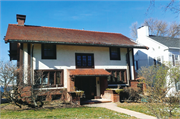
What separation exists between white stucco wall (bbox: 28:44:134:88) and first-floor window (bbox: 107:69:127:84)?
40 centimetres

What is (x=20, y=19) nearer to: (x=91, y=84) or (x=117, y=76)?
(x=91, y=84)

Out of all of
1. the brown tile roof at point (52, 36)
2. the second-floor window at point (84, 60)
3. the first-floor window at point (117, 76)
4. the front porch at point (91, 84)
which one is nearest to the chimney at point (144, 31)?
the brown tile roof at point (52, 36)

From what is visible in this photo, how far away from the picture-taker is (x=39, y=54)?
14422 mm

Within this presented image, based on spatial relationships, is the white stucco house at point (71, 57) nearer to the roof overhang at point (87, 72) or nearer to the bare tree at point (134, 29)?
the roof overhang at point (87, 72)

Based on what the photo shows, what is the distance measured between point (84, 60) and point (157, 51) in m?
10.4

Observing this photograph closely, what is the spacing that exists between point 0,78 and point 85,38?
9217mm

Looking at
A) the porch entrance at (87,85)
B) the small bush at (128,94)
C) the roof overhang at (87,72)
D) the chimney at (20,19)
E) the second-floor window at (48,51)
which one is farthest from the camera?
the chimney at (20,19)

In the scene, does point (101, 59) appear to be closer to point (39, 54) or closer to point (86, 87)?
point (86, 87)

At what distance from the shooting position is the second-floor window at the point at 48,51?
14.6 m

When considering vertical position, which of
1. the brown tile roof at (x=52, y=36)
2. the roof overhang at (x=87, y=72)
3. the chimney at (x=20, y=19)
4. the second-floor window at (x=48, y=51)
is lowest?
the roof overhang at (x=87, y=72)

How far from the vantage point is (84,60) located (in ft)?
52.7

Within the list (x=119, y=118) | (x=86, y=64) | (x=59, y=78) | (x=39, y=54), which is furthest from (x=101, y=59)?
(x=119, y=118)

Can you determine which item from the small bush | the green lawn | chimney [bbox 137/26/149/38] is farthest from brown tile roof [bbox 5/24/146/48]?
chimney [bbox 137/26/149/38]

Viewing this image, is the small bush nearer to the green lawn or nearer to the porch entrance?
the porch entrance
